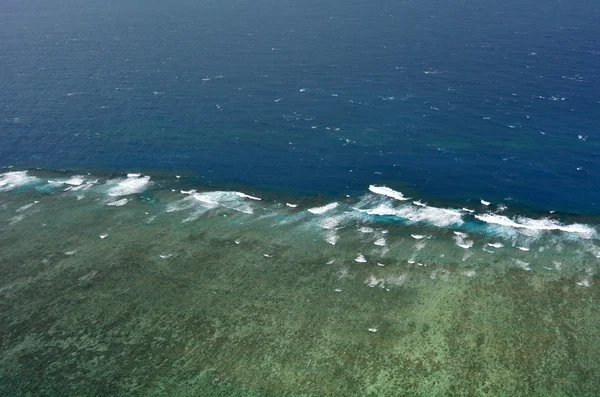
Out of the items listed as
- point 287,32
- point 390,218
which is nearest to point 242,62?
point 287,32

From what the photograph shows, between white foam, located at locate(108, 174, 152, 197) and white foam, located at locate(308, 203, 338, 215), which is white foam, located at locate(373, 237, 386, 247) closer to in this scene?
white foam, located at locate(308, 203, 338, 215)

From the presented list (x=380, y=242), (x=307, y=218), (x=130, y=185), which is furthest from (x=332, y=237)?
(x=130, y=185)

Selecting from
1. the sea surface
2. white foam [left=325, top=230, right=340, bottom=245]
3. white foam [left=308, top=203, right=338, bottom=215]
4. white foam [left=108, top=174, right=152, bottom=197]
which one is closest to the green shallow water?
the sea surface

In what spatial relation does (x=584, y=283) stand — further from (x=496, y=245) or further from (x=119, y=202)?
(x=119, y=202)

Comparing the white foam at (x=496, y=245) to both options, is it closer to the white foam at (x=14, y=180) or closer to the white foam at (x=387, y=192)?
the white foam at (x=387, y=192)

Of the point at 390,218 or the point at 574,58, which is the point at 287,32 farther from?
the point at 390,218

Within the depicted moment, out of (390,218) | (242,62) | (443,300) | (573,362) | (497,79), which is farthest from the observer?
(242,62)

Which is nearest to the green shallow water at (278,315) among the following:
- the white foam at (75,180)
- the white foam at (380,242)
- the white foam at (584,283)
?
the white foam at (584,283)
